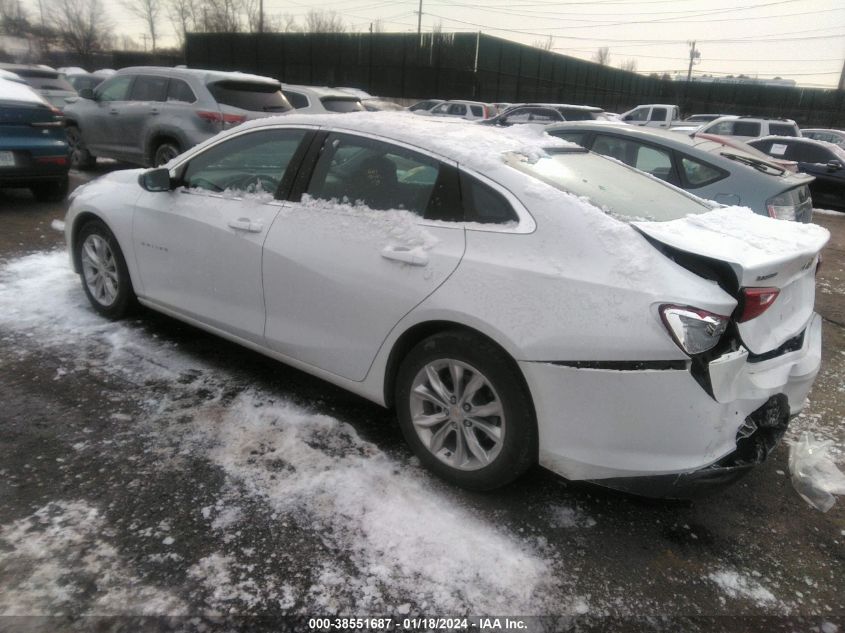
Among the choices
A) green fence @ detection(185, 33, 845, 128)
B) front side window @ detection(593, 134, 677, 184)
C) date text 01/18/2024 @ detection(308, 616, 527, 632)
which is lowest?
date text 01/18/2024 @ detection(308, 616, 527, 632)

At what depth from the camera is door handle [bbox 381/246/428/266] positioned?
2.74 meters

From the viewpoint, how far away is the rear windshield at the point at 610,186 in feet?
9.19

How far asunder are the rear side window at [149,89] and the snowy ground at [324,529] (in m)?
7.02

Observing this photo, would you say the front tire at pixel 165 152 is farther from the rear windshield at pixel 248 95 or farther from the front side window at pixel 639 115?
the front side window at pixel 639 115

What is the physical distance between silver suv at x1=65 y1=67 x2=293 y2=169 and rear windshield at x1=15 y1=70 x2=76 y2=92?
473 centimetres

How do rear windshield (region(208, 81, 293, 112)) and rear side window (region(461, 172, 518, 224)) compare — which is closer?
rear side window (region(461, 172, 518, 224))

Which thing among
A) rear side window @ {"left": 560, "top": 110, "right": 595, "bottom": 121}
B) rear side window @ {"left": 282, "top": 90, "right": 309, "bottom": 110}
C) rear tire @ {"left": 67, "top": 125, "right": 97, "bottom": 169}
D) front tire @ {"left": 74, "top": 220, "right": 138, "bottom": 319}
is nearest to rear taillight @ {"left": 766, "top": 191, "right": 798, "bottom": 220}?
front tire @ {"left": 74, "top": 220, "right": 138, "bottom": 319}

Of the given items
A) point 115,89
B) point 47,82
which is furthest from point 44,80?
point 115,89

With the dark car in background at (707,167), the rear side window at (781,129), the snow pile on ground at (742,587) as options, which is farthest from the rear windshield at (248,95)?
the rear side window at (781,129)

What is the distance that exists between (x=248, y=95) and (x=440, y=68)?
2937cm

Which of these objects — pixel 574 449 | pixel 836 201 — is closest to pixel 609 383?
pixel 574 449

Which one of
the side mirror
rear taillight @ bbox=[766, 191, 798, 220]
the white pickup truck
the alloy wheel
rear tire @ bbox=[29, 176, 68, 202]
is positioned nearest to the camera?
the alloy wheel

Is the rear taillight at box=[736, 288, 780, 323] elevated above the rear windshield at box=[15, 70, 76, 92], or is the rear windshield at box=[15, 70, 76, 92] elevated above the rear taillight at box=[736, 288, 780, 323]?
the rear windshield at box=[15, 70, 76, 92]

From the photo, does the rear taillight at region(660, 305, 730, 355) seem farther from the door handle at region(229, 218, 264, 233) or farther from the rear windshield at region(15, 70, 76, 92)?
the rear windshield at region(15, 70, 76, 92)
